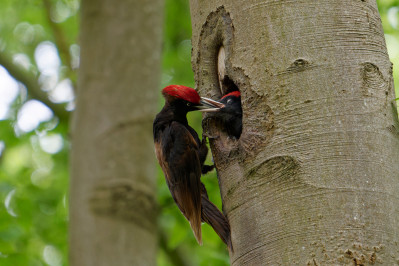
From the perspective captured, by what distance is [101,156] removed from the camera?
9.59 ft

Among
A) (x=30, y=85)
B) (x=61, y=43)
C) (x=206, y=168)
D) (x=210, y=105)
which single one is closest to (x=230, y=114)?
(x=210, y=105)

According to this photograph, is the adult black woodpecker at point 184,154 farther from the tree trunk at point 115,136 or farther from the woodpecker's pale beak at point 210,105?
the tree trunk at point 115,136

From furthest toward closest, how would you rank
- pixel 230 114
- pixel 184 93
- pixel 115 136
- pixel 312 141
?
1. pixel 184 93
2. pixel 115 136
3. pixel 230 114
4. pixel 312 141

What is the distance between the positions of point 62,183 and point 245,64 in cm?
552

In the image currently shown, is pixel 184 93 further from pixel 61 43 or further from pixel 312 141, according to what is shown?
pixel 61 43

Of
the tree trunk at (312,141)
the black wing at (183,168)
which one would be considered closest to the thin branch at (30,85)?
the black wing at (183,168)

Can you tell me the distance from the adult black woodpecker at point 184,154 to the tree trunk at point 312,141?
1.55ft

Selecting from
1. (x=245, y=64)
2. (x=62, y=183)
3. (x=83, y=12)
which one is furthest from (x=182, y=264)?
(x=245, y=64)

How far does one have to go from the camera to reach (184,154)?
10.3 ft

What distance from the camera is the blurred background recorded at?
4.52m

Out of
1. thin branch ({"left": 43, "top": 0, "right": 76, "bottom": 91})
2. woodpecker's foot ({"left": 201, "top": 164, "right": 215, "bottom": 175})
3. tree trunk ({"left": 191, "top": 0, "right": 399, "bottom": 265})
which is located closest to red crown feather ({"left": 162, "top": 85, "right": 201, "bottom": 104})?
woodpecker's foot ({"left": 201, "top": 164, "right": 215, "bottom": 175})

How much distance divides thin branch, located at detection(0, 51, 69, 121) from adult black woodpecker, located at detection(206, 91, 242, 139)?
4289mm

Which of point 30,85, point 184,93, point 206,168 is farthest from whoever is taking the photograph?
point 30,85

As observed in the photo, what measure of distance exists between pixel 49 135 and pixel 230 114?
5069mm
